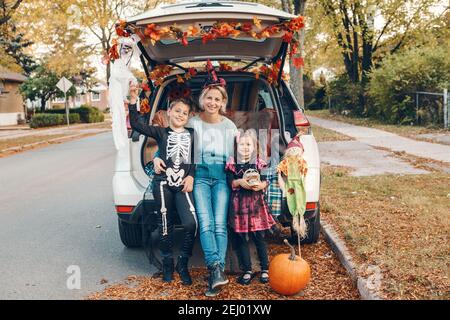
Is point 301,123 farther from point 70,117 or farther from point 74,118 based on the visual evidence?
point 74,118

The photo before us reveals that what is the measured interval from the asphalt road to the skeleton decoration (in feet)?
3.18

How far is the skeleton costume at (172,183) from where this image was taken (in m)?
4.16

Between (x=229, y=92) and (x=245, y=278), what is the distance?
2513mm

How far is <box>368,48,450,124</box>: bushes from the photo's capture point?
A: 1730 centimetres

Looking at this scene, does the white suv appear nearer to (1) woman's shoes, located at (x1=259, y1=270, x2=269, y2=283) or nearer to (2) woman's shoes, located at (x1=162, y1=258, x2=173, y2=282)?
(2) woman's shoes, located at (x1=162, y1=258, x2=173, y2=282)

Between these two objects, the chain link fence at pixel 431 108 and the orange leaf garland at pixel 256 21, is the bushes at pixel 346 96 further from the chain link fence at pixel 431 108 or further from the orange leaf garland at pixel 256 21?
the orange leaf garland at pixel 256 21

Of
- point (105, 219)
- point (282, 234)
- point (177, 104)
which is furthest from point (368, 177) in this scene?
point (177, 104)

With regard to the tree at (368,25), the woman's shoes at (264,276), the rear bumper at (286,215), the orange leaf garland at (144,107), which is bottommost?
the woman's shoes at (264,276)

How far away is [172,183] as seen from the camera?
13.9 ft

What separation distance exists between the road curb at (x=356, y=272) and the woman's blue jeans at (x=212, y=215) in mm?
1050

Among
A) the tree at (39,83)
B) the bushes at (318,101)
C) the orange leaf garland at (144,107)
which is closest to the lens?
the orange leaf garland at (144,107)

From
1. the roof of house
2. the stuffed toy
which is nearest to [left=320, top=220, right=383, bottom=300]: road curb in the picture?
the stuffed toy

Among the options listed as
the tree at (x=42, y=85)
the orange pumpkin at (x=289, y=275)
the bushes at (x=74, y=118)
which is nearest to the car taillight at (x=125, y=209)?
the orange pumpkin at (x=289, y=275)

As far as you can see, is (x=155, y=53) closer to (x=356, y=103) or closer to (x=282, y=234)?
(x=282, y=234)
